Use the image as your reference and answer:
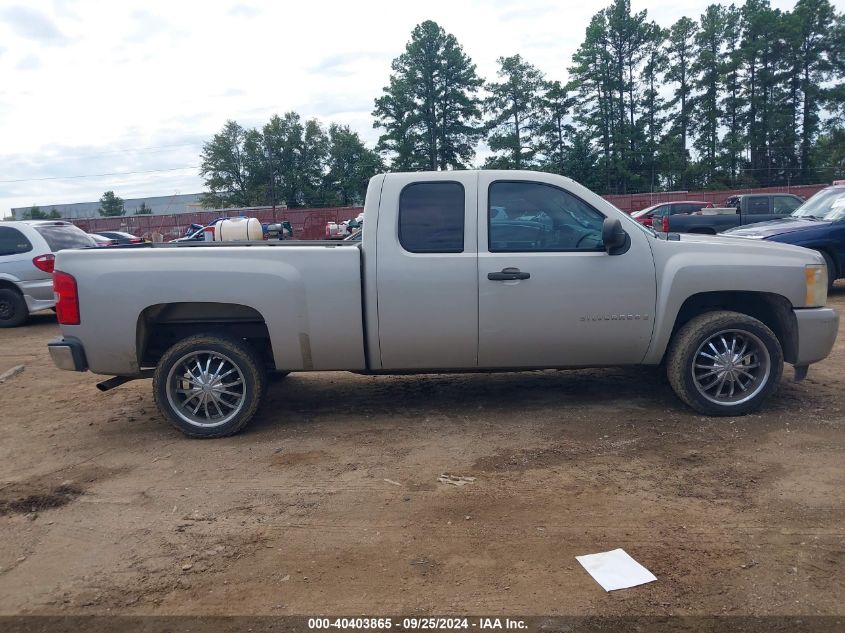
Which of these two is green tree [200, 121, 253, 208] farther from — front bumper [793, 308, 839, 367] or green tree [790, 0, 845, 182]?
front bumper [793, 308, 839, 367]

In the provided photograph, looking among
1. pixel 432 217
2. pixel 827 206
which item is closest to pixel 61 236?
pixel 432 217

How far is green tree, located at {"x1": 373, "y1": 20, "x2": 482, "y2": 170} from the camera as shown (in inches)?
2058

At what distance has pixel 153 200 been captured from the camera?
89.3m

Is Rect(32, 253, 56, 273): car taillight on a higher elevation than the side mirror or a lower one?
lower

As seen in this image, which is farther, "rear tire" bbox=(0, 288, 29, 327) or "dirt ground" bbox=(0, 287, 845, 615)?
"rear tire" bbox=(0, 288, 29, 327)

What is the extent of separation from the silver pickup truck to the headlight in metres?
0.02

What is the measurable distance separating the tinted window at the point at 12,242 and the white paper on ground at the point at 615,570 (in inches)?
425

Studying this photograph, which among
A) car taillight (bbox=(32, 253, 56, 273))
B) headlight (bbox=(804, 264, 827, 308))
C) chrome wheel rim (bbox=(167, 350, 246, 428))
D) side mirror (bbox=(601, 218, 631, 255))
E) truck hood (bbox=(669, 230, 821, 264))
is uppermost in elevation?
side mirror (bbox=(601, 218, 631, 255))

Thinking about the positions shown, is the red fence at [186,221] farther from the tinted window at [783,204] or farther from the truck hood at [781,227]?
the truck hood at [781,227]

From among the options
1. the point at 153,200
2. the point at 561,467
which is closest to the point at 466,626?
the point at 561,467

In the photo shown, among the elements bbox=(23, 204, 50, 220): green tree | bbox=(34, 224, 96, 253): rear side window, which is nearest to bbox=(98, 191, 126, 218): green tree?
bbox=(23, 204, 50, 220): green tree

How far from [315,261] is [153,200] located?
302 feet

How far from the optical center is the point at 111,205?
3036 inches

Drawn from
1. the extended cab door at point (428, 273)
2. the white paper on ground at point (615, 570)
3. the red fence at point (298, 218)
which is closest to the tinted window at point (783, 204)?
the extended cab door at point (428, 273)
